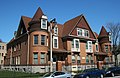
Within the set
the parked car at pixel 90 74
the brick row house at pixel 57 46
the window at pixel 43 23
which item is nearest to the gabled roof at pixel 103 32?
the brick row house at pixel 57 46

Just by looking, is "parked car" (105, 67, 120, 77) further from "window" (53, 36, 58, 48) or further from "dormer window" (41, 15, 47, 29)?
"dormer window" (41, 15, 47, 29)

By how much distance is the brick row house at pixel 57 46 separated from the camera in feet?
114

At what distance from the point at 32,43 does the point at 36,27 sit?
3.23 metres

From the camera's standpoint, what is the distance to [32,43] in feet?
114

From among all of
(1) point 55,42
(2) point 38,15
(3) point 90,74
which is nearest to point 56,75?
(3) point 90,74

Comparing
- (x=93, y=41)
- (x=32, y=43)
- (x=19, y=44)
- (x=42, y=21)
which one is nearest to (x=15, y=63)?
(x=19, y=44)

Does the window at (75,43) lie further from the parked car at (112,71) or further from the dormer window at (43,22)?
the parked car at (112,71)

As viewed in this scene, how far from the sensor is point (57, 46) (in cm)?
3944

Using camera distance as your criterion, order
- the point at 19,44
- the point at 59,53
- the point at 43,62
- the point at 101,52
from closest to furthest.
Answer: the point at 43,62 → the point at 59,53 → the point at 19,44 → the point at 101,52

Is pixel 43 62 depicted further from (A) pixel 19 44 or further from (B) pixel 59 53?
(A) pixel 19 44

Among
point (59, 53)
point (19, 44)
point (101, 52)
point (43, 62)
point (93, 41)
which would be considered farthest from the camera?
point (101, 52)

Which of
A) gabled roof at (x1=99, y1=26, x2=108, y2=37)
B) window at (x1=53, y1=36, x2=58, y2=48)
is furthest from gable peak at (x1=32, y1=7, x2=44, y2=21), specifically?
gabled roof at (x1=99, y1=26, x2=108, y2=37)

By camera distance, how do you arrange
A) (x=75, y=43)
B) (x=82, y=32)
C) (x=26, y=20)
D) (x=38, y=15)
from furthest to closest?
(x=82, y=32) < (x=75, y=43) < (x=26, y=20) < (x=38, y=15)

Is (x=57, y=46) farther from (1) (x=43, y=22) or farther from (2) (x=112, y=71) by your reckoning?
(2) (x=112, y=71)
